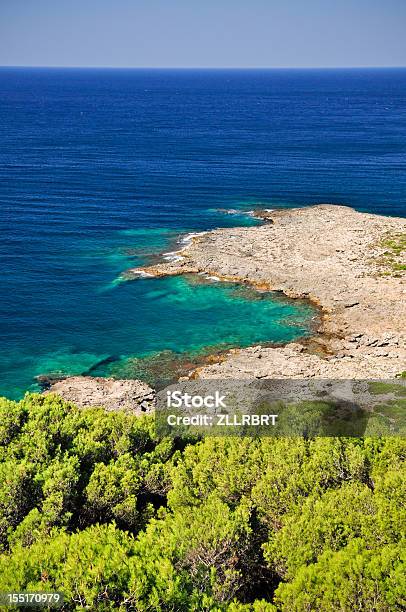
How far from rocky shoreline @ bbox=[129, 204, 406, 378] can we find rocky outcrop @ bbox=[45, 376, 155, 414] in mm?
4937

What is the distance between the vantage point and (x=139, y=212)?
3558 inches

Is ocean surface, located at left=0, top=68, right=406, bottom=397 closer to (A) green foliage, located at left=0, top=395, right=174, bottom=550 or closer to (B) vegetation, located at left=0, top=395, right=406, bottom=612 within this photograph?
(A) green foliage, located at left=0, top=395, right=174, bottom=550

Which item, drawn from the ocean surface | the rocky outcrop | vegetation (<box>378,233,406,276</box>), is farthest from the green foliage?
vegetation (<box>378,233,406,276</box>)

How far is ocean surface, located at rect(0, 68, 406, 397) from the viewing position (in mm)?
54812

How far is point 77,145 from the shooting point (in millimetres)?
139000

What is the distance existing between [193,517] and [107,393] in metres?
23.1

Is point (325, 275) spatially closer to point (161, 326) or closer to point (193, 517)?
point (161, 326)

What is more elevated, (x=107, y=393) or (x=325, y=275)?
(x=325, y=275)

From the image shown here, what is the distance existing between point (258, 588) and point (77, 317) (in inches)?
1571

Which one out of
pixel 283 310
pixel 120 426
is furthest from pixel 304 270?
pixel 120 426

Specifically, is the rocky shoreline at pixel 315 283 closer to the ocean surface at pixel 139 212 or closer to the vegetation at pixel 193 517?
the ocean surface at pixel 139 212

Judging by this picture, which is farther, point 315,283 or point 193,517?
point 315,283

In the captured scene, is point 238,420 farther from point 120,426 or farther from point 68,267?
point 68,267

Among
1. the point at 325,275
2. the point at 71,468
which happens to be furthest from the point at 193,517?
the point at 325,275
